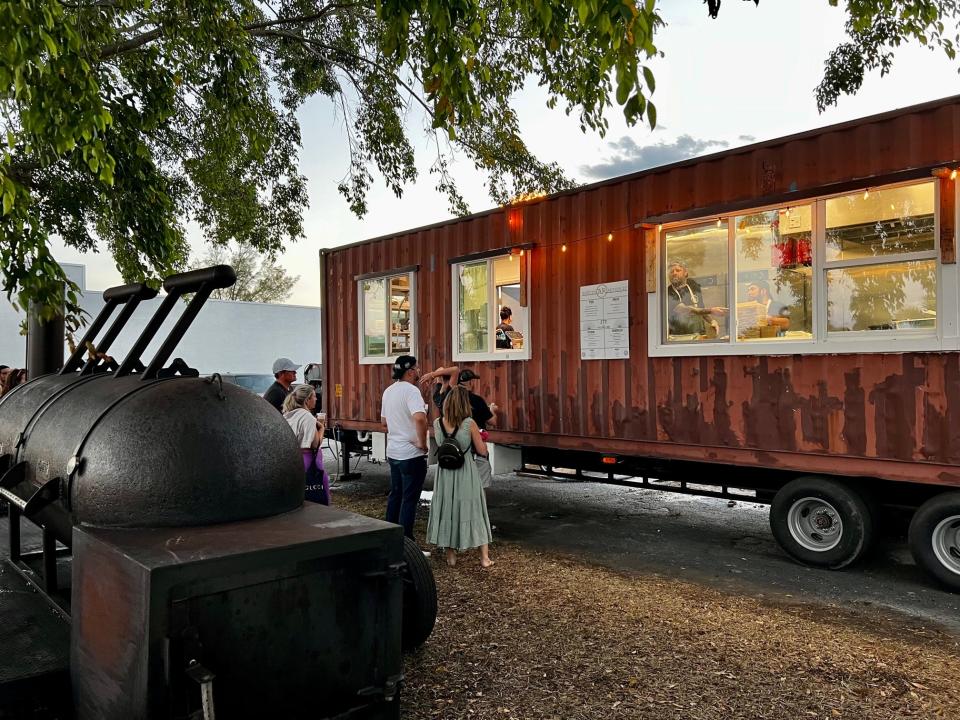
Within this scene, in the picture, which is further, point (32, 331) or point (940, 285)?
point (32, 331)

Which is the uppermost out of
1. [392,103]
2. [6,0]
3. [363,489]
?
[392,103]

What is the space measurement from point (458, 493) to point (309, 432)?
1.33 meters

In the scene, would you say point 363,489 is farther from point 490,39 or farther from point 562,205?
point 490,39

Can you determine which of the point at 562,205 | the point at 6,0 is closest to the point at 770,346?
the point at 562,205

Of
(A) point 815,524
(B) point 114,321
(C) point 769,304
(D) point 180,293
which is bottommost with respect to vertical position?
(A) point 815,524

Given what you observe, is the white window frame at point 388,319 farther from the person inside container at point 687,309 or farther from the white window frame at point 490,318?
the person inside container at point 687,309

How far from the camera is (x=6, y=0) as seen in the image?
3068 millimetres

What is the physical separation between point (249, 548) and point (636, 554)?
468cm

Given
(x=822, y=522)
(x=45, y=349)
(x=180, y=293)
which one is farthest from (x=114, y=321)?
(x=822, y=522)

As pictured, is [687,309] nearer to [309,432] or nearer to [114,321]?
[309,432]

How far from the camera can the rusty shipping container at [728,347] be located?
198 inches

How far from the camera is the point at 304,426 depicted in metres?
5.30

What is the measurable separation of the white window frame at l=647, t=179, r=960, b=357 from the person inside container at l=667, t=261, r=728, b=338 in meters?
0.09

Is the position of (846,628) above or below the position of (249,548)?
below
